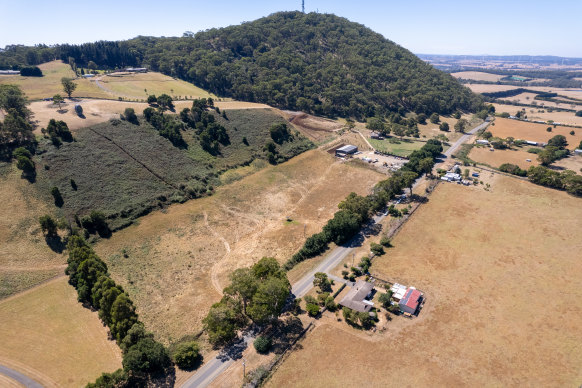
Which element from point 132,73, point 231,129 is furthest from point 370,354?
point 132,73

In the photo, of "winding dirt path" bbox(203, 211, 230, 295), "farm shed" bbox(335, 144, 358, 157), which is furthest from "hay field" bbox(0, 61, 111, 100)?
"farm shed" bbox(335, 144, 358, 157)

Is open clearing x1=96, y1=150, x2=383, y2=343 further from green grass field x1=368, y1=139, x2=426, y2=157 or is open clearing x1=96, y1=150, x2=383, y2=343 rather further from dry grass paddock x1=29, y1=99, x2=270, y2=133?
dry grass paddock x1=29, y1=99, x2=270, y2=133

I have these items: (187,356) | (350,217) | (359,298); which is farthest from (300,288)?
(187,356)

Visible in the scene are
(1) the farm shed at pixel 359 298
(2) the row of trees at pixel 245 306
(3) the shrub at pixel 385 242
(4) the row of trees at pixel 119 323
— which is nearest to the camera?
(4) the row of trees at pixel 119 323

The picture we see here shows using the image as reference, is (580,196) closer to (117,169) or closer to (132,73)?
(117,169)

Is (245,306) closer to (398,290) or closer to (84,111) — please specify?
(398,290)

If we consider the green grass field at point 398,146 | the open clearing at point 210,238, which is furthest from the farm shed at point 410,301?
the green grass field at point 398,146

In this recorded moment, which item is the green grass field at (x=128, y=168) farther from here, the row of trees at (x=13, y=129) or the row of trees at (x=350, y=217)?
the row of trees at (x=350, y=217)
